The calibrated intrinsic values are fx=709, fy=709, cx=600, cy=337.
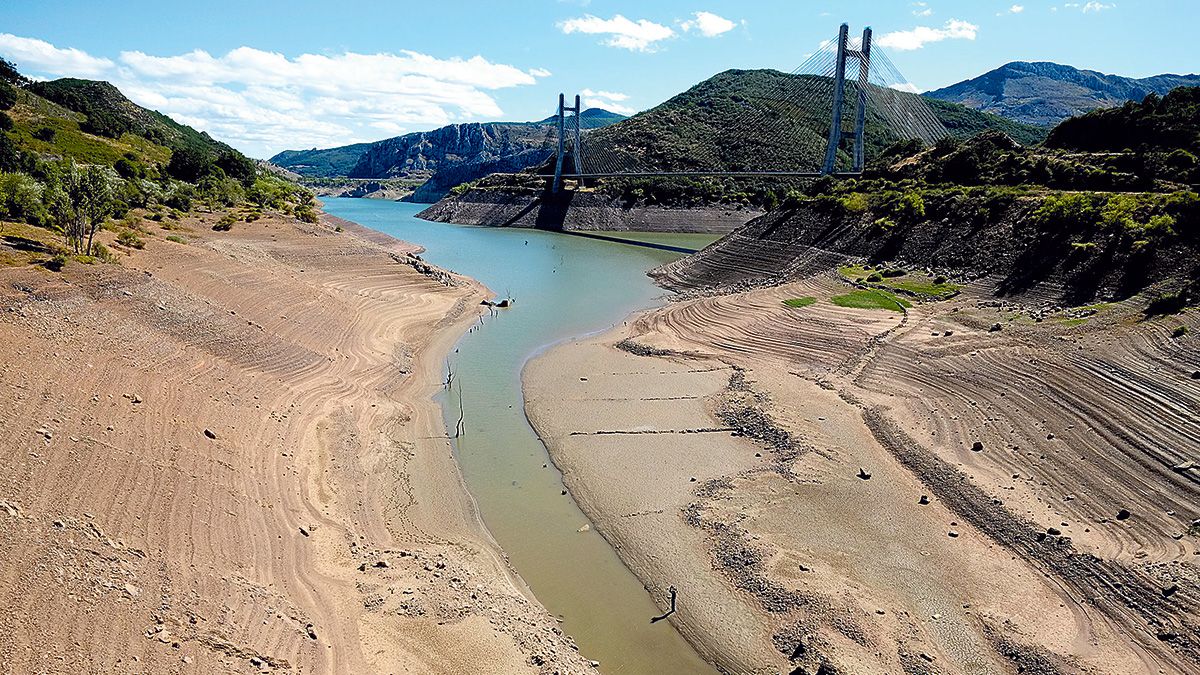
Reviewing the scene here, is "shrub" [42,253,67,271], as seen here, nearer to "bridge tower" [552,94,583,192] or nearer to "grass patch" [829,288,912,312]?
"grass patch" [829,288,912,312]

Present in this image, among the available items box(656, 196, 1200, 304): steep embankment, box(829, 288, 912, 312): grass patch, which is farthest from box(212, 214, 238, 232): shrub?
box(829, 288, 912, 312): grass patch

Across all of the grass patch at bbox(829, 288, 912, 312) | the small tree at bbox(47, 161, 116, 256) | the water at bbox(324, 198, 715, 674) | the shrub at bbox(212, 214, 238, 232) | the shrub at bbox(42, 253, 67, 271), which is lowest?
the water at bbox(324, 198, 715, 674)

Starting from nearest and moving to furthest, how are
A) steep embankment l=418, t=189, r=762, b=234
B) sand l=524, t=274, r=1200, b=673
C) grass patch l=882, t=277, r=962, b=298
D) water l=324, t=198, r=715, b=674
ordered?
sand l=524, t=274, r=1200, b=673, water l=324, t=198, r=715, b=674, grass patch l=882, t=277, r=962, b=298, steep embankment l=418, t=189, r=762, b=234

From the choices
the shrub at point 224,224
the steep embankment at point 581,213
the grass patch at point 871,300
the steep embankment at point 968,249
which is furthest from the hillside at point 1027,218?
the shrub at point 224,224

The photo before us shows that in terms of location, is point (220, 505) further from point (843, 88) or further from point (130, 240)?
point (843, 88)

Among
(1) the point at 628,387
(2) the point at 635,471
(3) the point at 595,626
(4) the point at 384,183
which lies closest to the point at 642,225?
(1) the point at 628,387

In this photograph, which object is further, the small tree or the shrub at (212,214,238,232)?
the shrub at (212,214,238,232)
